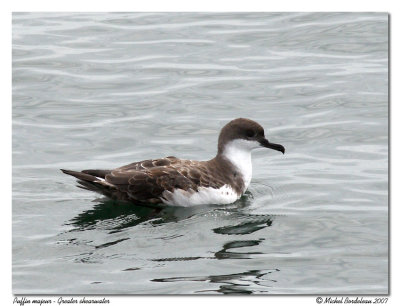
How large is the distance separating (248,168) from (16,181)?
326 cm

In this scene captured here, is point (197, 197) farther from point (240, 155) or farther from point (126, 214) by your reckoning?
point (240, 155)

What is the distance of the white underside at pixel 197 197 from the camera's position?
37.4ft

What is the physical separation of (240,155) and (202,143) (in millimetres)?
1797

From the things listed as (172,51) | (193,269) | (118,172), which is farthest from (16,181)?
(172,51)

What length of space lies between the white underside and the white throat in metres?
0.58

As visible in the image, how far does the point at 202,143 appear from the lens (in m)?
13.9

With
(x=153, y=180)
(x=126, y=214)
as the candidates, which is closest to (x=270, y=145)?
(x=153, y=180)

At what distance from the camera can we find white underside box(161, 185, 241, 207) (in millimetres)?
11391

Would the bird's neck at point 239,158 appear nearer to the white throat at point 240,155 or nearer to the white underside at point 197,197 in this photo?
the white throat at point 240,155

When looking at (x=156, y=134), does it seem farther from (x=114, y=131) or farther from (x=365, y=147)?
(x=365, y=147)

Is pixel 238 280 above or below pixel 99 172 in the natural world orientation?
below

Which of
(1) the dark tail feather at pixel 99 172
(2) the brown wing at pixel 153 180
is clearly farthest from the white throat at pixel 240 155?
(1) the dark tail feather at pixel 99 172

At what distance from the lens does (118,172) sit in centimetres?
1159

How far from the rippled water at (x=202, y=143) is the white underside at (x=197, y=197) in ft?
0.37
